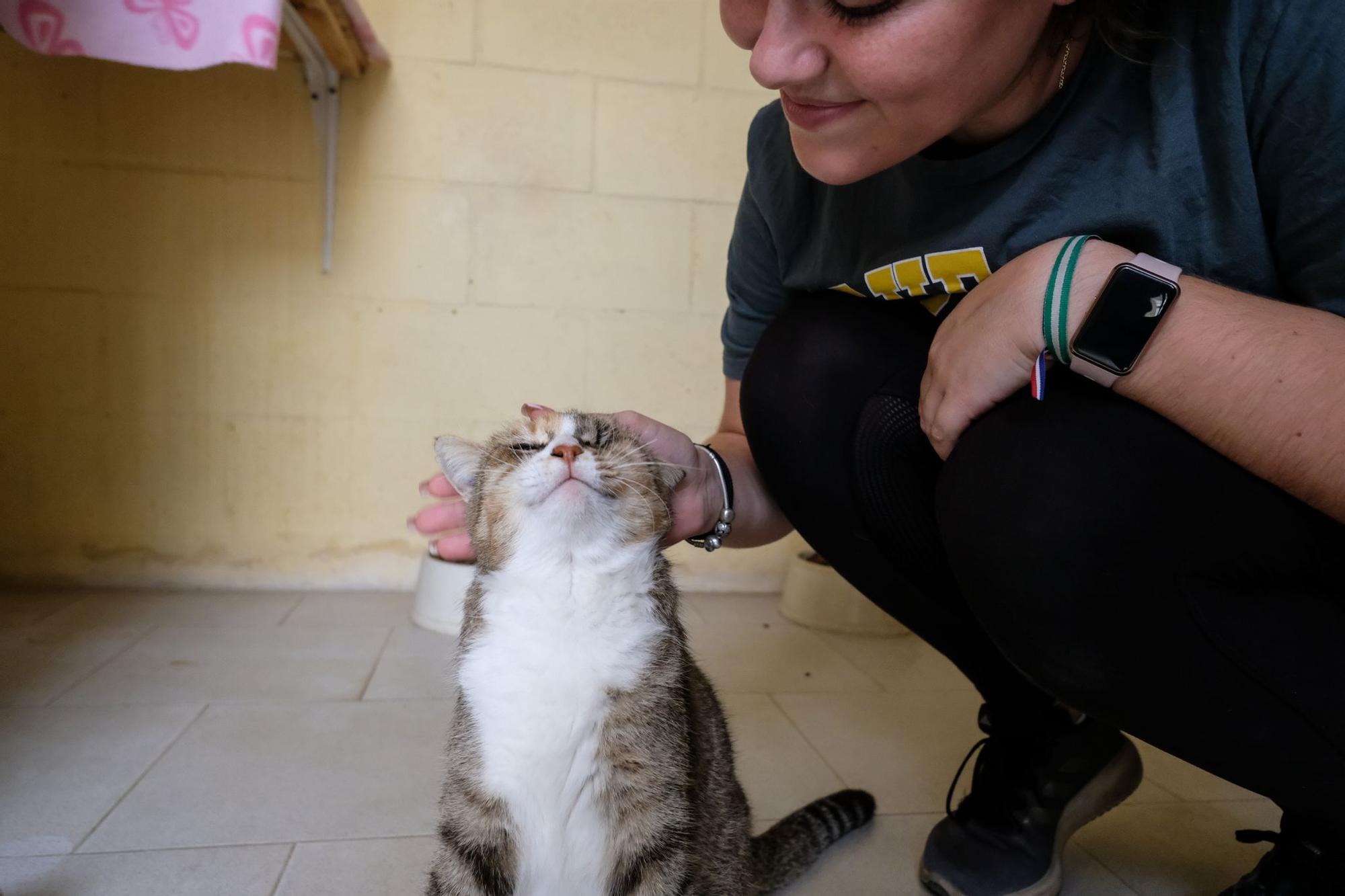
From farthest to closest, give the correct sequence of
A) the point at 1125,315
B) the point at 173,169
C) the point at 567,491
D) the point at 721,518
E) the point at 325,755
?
the point at 173,169
the point at 325,755
the point at 721,518
the point at 567,491
the point at 1125,315

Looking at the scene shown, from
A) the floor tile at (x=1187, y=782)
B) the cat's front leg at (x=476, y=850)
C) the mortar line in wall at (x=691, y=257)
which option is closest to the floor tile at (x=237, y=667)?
the cat's front leg at (x=476, y=850)

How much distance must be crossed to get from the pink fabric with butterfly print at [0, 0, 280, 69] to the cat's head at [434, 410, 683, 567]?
0.86 metres

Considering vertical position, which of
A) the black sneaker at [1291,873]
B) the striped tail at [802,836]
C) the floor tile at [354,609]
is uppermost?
the black sneaker at [1291,873]

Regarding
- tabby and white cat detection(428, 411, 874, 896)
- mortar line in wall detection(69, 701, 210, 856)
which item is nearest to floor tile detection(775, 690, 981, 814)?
tabby and white cat detection(428, 411, 874, 896)

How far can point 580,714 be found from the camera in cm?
97

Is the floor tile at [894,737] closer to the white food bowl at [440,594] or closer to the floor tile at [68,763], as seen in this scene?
the white food bowl at [440,594]

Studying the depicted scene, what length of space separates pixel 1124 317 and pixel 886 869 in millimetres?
954

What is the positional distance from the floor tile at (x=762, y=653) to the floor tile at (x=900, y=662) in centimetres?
4

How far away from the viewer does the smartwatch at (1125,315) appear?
78 cm

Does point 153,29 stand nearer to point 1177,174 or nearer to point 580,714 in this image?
point 580,714

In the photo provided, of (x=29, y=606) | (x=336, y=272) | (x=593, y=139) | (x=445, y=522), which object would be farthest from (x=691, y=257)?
(x=29, y=606)

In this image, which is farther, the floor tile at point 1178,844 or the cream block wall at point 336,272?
the cream block wall at point 336,272

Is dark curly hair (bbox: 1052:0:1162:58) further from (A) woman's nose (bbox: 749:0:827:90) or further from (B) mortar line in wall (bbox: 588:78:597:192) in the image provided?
(B) mortar line in wall (bbox: 588:78:597:192)

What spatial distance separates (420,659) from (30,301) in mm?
1577
